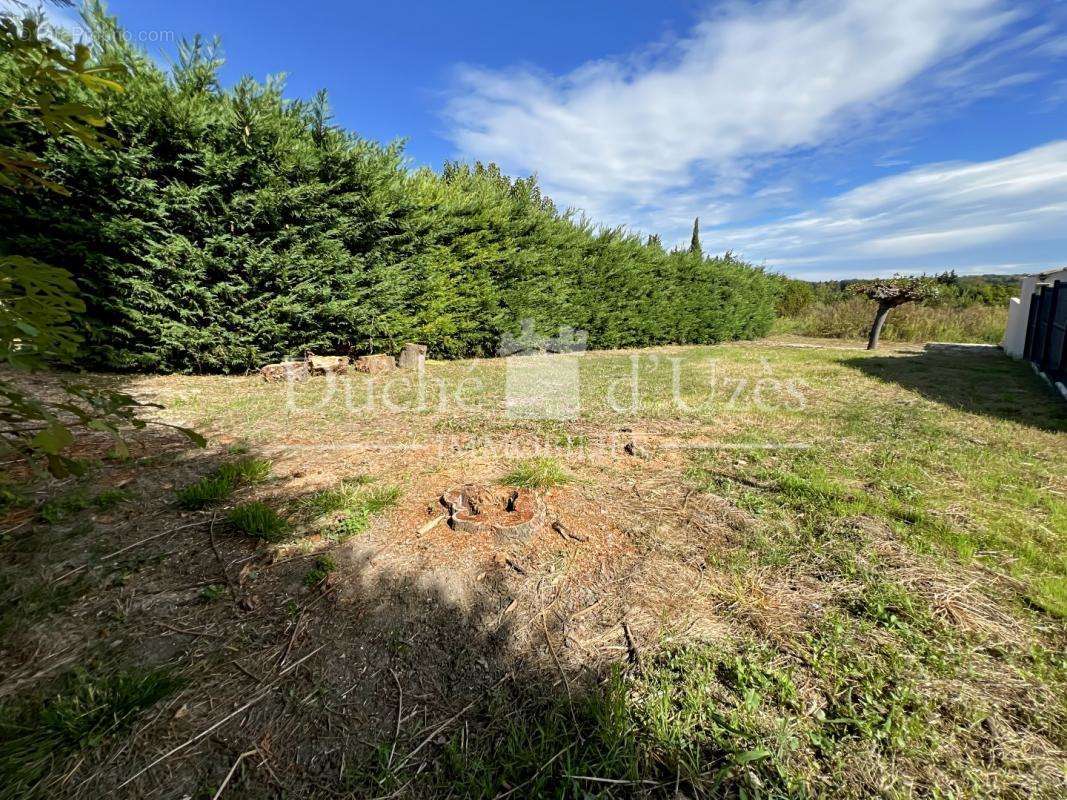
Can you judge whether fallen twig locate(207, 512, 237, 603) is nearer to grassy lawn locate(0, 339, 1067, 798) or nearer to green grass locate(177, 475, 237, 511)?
grassy lawn locate(0, 339, 1067, 798)

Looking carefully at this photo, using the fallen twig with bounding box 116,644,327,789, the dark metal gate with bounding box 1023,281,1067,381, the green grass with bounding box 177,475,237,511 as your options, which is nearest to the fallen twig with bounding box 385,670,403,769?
the fallen twig with bounding box 116,644,327,789

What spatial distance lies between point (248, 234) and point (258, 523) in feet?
18.3

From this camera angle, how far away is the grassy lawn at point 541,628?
1359 mm

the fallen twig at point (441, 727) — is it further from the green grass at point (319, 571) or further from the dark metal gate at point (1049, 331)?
the dark metal gate at point (1049, 331)

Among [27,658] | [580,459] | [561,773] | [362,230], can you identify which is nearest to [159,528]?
[27,658]

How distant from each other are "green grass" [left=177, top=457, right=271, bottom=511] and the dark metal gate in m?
10.3

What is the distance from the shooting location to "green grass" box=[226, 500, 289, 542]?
7.84 feet

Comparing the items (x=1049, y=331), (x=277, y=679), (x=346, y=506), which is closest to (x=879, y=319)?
(x=1049, y=331)

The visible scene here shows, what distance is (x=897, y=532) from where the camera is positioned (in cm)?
258

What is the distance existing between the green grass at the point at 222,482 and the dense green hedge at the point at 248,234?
98.9 inches

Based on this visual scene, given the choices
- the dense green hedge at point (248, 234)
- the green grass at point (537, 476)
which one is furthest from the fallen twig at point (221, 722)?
the dense green hedge at point (248, 234)

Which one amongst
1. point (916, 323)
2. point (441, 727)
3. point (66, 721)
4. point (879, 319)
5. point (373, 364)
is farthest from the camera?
point (916, 323)

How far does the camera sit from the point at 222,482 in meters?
2.81

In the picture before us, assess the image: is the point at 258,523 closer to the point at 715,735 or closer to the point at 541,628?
the point at 541,628
